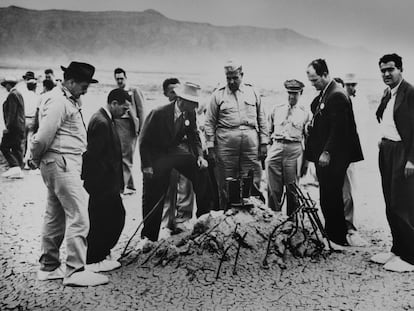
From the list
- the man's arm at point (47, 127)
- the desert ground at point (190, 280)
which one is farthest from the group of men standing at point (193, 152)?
the desert ground at point (190, 280)

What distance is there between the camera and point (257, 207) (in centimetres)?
356

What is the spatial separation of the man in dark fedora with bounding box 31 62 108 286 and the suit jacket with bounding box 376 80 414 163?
7.06 ft

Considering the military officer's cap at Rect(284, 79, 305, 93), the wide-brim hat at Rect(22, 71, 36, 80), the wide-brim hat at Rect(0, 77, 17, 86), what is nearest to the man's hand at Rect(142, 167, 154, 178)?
the wide-brim hat at Rect(22, 71, 36, 80)

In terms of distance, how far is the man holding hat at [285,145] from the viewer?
13.5ft

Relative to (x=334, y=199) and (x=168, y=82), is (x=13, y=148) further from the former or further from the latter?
(x=334, y=199)

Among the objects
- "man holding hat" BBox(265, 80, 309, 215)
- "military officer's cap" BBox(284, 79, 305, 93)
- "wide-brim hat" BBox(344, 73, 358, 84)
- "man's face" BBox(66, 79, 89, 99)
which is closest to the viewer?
"man's face" BBox(66, 79, 89, 99)

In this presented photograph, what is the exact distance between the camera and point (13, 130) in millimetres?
4070

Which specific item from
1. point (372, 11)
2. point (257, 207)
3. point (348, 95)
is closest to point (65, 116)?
point (257, 207)

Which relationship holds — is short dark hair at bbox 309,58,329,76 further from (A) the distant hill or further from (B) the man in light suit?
(B) the man in light suit

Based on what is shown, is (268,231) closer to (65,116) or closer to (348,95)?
(348,95)

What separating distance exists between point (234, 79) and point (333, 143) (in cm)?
98

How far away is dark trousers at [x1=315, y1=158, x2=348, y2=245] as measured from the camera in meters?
3.64

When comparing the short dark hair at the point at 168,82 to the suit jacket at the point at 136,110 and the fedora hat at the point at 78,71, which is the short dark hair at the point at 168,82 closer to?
the suit jacket at the point at 136,110

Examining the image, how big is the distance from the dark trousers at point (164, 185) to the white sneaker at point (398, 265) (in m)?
1.45
